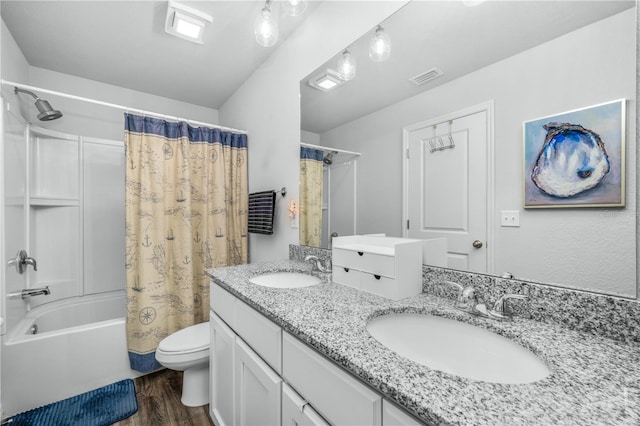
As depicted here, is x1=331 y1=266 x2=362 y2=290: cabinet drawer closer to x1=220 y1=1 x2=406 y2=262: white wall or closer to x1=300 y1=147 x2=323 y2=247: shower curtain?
x1=300 y1=147 x2=323 y2=247: shower curtain

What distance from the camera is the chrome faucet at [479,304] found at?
78 cm

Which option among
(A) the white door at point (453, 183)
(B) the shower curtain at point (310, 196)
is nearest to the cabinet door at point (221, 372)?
(B) the shower curtain at point (310, 196)

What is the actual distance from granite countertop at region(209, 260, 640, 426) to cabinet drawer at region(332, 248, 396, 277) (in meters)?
0.14

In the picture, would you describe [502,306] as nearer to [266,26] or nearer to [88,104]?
[266,26]

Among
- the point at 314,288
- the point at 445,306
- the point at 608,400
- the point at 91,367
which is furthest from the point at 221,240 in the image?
the point at 608,400

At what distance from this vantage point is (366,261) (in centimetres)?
108

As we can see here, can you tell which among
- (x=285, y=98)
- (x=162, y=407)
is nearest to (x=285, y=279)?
(x=162, y=407)

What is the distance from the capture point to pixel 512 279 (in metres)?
0.85

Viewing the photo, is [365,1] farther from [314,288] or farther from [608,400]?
[608,400]

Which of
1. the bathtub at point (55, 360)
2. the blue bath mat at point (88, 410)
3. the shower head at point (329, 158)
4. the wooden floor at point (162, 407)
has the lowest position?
the wooden floor at point (162, 407)

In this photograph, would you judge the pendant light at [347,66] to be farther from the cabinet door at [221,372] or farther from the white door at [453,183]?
the cabinet door at [221,372]

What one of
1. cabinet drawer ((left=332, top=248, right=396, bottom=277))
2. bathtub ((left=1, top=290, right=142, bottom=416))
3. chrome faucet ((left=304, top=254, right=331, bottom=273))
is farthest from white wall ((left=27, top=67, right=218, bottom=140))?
cabinet drawer ((left=332, top=248, right=396, bottom=277))

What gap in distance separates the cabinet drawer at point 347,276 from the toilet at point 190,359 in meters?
1.01

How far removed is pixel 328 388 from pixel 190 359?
129 centimetres
